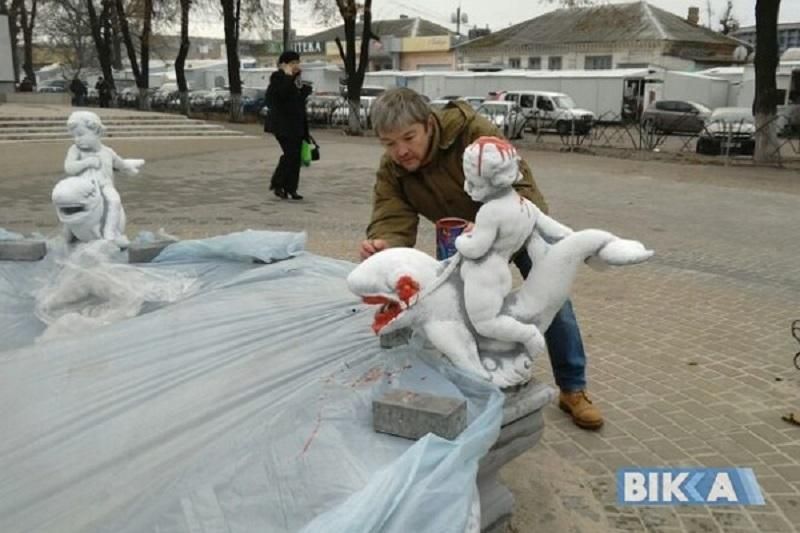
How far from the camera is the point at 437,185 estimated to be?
10.0 feet

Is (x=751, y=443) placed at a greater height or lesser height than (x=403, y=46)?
lesser

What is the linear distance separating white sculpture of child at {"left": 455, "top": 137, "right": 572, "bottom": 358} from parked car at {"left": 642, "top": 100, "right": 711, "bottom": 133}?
75.0 feet

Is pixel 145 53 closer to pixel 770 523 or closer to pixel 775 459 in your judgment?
pixel 775 459

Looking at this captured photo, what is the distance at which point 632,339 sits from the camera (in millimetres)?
4828

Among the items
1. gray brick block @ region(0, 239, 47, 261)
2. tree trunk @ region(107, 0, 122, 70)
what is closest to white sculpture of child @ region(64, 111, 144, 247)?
gray brick block @ region(0, 239, 47, 261)

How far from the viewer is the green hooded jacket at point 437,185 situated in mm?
2941

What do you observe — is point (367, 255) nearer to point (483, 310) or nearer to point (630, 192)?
point (483, 310)

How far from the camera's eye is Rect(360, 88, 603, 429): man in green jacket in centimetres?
275

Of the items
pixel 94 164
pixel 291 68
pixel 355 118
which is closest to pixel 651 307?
pixel 94 164

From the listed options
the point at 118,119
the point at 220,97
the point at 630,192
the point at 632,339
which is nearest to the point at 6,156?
the point at 118,119

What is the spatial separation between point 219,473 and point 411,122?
1.35m

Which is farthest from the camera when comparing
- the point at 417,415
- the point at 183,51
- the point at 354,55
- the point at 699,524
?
the point at 183,51

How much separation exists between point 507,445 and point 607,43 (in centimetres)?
3642
